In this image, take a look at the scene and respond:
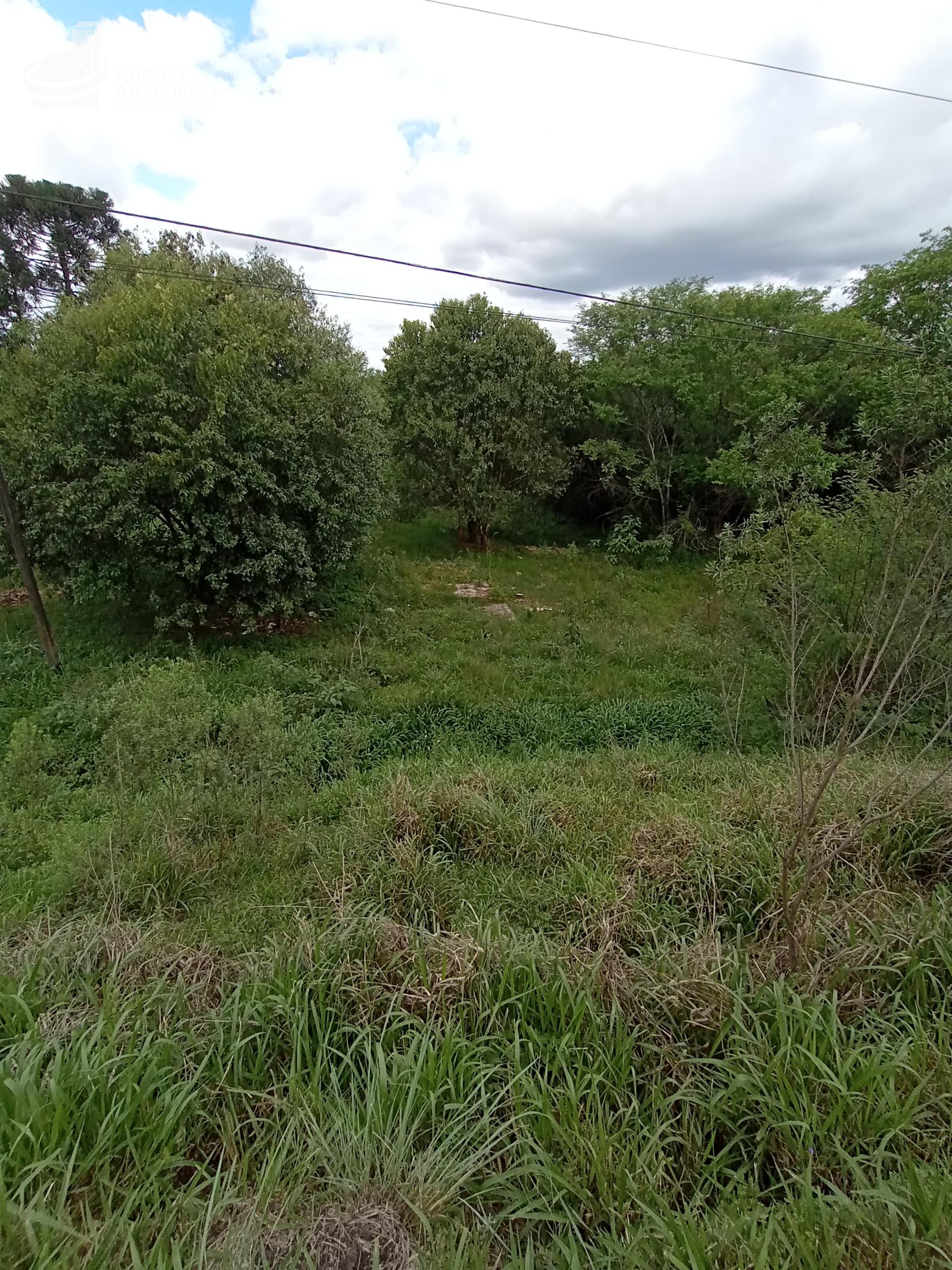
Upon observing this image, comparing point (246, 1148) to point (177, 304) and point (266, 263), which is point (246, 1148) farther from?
point (266, 263)

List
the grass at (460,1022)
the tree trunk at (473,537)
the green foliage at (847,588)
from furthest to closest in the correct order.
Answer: the tree trunk at (473,537) < the green foliage at (847,588) < the grass at (460,1022)

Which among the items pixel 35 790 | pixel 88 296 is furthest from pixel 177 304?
pixel 35 790

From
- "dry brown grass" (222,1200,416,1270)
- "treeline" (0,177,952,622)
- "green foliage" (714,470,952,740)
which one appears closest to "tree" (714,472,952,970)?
"green foliage" (714,470,952,740)

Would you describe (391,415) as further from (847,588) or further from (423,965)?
(423,965)

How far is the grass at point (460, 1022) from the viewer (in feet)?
4.73

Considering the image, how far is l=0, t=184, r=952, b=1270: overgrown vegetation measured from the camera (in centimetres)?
154

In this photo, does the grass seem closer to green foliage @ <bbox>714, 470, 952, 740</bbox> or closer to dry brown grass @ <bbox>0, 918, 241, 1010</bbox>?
dry brown grass @ <bbox>0, 918, 241, 1010</bbox>

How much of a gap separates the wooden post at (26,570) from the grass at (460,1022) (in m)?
3.10

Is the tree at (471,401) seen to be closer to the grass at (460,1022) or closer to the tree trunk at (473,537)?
the tree trunk at (473,537)

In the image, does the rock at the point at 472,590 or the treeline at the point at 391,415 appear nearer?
the treeline at the point at 391,415

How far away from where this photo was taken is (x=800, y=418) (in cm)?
1146

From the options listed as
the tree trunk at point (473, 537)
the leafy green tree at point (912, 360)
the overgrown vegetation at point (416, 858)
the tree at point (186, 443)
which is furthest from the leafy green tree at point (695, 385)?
the tree at point (186, 443)

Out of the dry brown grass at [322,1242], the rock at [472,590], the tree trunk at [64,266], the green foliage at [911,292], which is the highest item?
the tree trunk at [64,266]

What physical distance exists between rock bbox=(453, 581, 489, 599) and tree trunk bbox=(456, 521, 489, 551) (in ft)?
6.81
